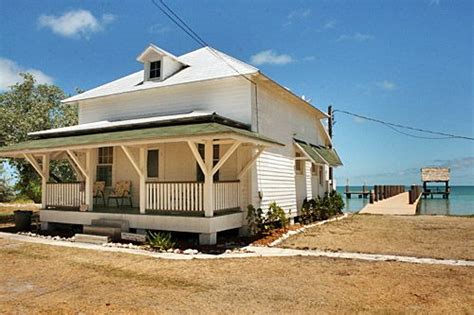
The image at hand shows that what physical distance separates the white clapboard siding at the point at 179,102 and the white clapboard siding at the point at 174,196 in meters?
3.25

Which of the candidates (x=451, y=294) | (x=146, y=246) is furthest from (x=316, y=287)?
(x=146, y=246)

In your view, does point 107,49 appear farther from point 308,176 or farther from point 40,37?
point 308,176

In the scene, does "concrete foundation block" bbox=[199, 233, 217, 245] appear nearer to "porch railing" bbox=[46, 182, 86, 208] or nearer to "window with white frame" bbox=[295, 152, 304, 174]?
"porch railing" bbox=[46, 182, 86, 208]

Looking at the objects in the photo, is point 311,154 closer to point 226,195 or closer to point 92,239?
point 226,195

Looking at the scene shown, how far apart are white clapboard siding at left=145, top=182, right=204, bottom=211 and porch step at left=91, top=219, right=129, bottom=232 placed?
0.92 metres

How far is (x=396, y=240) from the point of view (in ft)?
37.8

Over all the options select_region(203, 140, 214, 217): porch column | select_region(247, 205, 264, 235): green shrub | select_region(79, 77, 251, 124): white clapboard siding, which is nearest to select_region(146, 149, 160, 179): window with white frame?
select_region(79, 77, 251, 124): white clapboard siding

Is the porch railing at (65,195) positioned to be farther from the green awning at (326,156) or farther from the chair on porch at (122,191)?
the green awning at (326,156)

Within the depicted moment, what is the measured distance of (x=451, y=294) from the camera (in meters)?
5.81

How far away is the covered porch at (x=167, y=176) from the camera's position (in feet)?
34.8

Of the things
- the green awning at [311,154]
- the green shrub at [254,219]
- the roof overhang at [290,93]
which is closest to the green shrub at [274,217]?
the green shrub at [254,219]

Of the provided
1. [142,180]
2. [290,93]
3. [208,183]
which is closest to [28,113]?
[142,180]

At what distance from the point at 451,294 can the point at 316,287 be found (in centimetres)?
203

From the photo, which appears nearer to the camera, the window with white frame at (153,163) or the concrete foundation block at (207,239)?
the concrete foundation block at (207,239)
